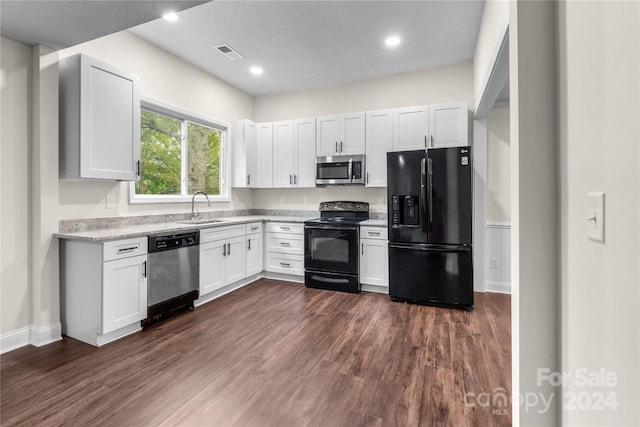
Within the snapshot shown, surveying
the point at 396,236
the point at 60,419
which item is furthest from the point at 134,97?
the point at 396,236

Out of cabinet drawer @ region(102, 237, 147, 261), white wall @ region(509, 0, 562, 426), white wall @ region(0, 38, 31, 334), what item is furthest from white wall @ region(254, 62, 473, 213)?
white wall @ region(509, 0, 562, 426)

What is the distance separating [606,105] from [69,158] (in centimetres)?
342

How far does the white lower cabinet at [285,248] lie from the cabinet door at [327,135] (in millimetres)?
1148

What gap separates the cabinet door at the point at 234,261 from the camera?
3.82 metres

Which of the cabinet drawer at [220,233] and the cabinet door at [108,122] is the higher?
the cabinet door at [108,122]

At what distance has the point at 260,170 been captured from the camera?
4926 millimetres

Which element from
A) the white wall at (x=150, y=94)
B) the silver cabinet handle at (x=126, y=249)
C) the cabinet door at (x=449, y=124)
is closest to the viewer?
the silver cabinet handle at (x=126, y=249)

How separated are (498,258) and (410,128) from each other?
2.06m

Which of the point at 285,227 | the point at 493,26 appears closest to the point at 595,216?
the point at 493,26

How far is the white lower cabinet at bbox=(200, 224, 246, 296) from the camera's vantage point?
11.3ft

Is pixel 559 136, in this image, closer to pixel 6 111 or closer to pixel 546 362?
pixel 546 362

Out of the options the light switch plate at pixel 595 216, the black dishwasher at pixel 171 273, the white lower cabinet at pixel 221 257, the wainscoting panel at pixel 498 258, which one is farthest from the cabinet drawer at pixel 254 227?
the light switch plate at pixel 595 216

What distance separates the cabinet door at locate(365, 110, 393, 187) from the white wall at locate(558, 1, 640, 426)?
3.12 metres

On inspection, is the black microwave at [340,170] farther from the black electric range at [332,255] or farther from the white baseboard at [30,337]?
the white baseboard at [30,337]
